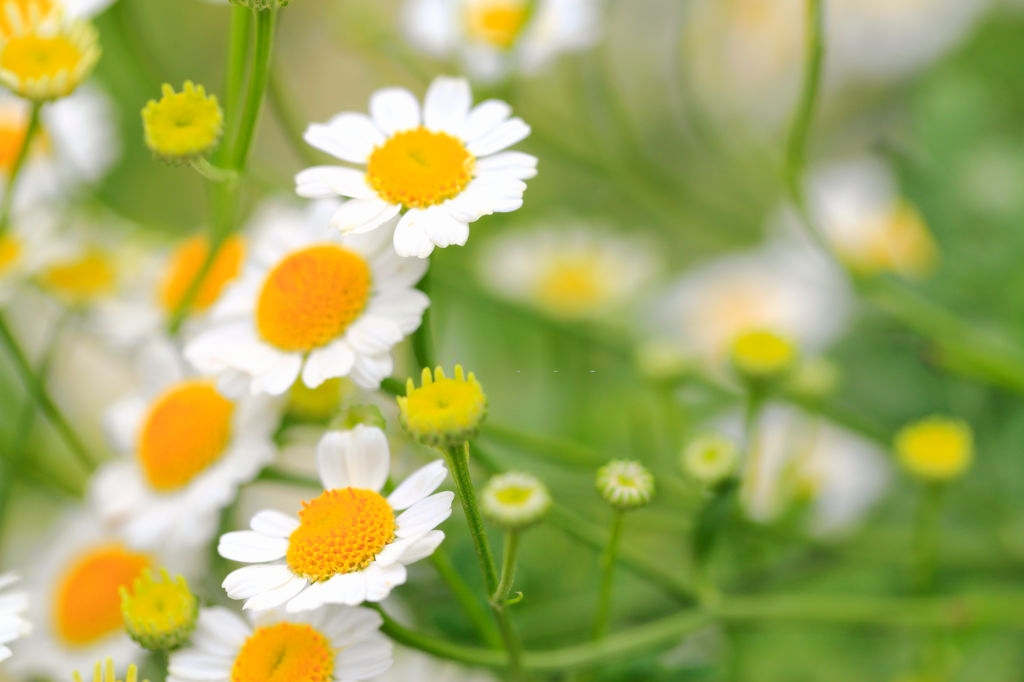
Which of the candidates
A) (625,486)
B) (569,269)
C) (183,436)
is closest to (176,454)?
(183,436)

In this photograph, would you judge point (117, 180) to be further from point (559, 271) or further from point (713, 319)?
point (713, 319)

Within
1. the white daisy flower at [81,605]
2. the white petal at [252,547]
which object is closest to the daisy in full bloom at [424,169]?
the white petal at [252,547]

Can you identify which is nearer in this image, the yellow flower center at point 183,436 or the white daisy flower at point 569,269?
the yellow flower center at point 183,436

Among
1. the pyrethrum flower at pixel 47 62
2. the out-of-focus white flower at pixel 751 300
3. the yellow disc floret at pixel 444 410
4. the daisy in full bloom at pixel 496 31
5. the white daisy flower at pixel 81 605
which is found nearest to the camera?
the yellow disc floret at pixel 444 410

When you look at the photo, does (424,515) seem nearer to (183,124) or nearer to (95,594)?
(183,124)

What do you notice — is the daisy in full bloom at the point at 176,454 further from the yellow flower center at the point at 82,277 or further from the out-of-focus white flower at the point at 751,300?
the out-of-focus white flower at the point at 751,300
